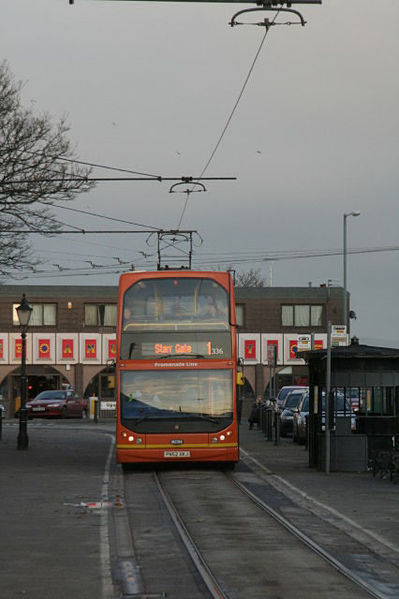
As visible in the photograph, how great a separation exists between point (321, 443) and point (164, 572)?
45.3ft

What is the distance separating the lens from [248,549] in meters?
13.2

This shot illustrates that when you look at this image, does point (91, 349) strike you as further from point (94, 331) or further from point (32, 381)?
point (32, 381)

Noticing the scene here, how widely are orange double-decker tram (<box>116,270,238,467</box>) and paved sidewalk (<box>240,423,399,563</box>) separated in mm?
1685

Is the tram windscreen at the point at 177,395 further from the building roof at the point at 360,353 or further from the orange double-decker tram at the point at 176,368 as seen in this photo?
the building roof at the point at 360,353

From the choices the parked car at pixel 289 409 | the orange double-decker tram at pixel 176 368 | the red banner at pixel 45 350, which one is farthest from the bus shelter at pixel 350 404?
the red banner at pixel 45 350

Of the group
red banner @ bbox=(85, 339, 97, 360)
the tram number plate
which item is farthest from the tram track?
red banner @ bbox=(85, 339, 97, 360)

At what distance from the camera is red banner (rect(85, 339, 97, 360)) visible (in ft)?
242

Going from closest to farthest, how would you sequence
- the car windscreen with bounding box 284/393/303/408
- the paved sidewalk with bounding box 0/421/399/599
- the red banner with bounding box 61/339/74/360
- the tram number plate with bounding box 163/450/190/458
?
1. the paved sidewalk with bounding box 0/421/399/599
2. the tram number plate with bounding box 163/450/190/458
3. the car windscreen with bounding box 284/393/303/408
4. the red banner with bounding box 61/339/74/360

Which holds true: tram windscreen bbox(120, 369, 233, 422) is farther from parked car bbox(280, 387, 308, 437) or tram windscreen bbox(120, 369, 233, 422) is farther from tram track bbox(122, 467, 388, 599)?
parked car bbox(280, 387, 308, 437)

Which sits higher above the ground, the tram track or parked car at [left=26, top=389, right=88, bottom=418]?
parked car at [left=26, top=389, right=88, bottom=418]

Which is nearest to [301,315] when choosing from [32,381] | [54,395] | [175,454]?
[32,381]

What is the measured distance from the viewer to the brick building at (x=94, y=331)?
242ft

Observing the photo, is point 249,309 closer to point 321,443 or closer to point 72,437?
point 72,437

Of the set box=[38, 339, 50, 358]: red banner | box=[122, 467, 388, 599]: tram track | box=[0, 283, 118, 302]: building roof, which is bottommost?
box=[122, 467, 388, 599]: tram track
